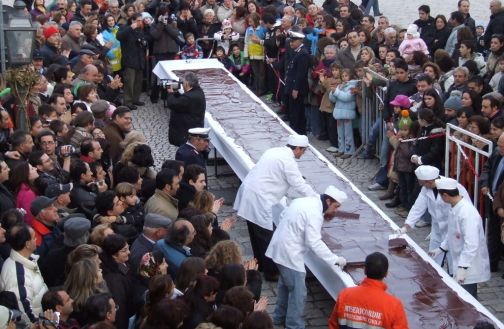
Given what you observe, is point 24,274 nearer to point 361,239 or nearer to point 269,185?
point 269,185

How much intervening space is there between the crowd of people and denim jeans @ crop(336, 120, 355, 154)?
24mm

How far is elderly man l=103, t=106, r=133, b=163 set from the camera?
495 inches

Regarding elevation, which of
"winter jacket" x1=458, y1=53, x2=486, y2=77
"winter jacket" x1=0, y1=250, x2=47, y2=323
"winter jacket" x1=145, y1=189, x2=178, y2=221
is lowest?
"winter jacket" x1=145, y1=189, x2=178, y2=221

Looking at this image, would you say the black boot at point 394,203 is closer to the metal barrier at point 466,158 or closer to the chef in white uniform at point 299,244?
the metal barrier at point 466,158

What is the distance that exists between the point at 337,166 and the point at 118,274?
773 centimetres

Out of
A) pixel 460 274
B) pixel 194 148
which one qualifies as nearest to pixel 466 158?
pixel 460 274

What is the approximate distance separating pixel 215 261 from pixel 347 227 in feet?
8.38

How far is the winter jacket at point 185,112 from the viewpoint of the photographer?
1434 centimetres

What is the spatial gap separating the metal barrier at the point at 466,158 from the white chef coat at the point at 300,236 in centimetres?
292

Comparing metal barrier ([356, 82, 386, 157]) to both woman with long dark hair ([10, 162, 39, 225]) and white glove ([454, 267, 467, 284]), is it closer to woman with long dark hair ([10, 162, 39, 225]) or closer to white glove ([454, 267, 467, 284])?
white glove ([454, 267, 467, 284])

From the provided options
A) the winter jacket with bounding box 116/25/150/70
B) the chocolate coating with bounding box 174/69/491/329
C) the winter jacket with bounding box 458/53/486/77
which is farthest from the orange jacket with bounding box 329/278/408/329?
the winter jacket with bounding box 116/25/150/70

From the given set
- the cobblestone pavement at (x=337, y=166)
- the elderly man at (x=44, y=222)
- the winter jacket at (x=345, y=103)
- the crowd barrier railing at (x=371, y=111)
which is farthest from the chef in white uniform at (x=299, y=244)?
the winter jacket at (x=345, y=103)

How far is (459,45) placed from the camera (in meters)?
16.3

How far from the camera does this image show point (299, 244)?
32.6 feet
